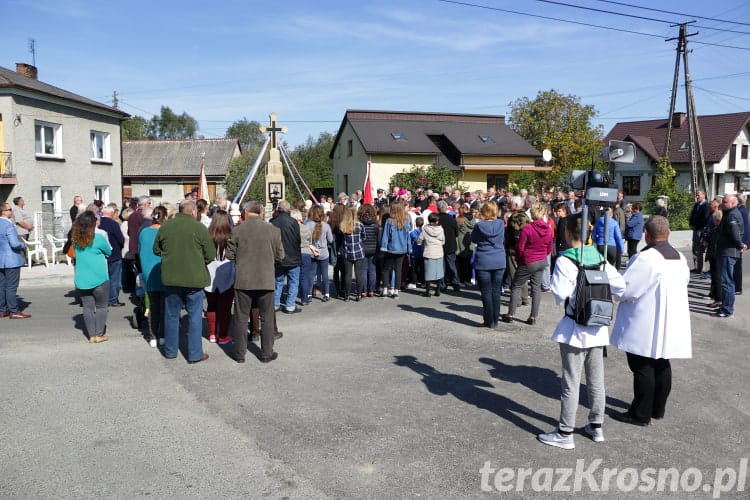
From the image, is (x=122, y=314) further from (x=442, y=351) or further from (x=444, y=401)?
(x=444, y=401)

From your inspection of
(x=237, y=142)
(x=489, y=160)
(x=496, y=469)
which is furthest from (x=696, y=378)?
(x=237, y=142)

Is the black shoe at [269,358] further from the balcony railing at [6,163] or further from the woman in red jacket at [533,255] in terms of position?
the balcony railing at [6,163]

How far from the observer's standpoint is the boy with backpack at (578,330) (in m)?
4.69

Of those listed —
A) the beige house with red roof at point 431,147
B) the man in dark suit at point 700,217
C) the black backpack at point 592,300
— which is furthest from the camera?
the beige house with red roof at point 431,147

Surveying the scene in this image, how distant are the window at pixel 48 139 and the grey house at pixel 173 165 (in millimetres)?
21662

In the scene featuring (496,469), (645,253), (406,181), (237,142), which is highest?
(237,142)

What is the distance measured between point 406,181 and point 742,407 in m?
27.7

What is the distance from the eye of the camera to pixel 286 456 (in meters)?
4.68

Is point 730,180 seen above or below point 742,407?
above

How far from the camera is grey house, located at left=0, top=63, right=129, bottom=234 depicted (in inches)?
851

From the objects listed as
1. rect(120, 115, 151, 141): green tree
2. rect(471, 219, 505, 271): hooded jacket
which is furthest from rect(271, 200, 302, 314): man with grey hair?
rect(120, 115, 151, 141): green tree

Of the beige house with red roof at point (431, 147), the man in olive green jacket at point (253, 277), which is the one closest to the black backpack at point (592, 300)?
the man in olive green jacket at point (253, 277)

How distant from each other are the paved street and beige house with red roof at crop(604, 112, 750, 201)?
43880 millimetres

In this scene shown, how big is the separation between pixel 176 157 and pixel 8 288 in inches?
1667
